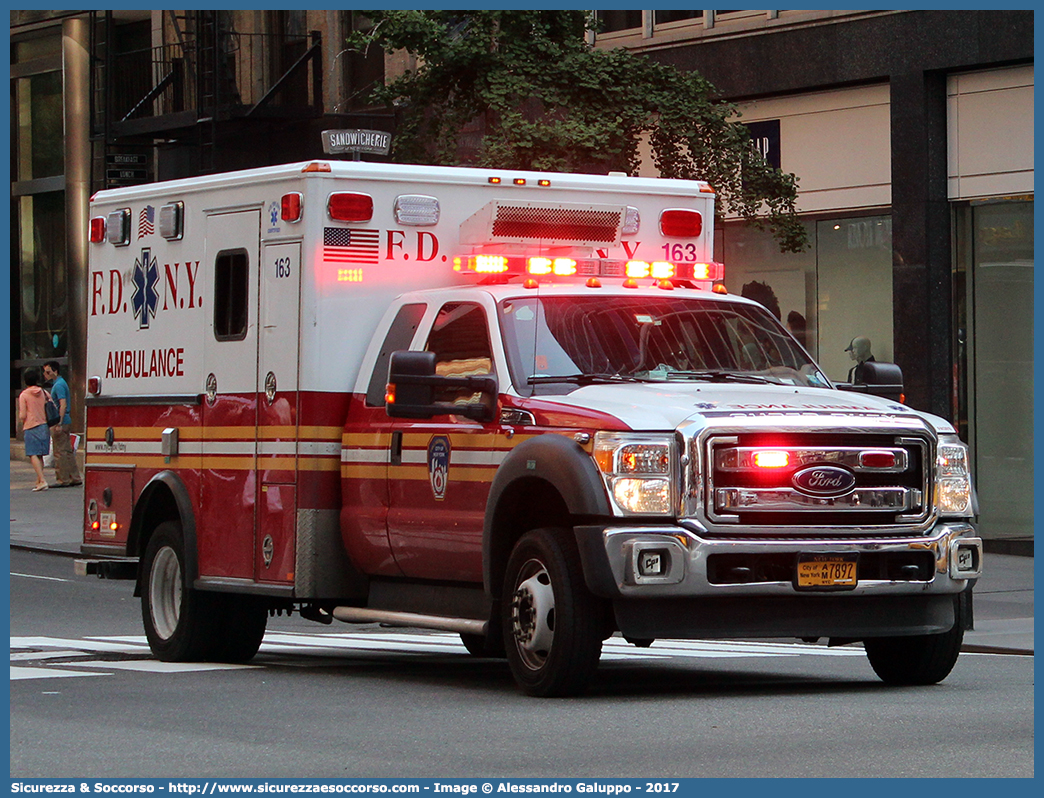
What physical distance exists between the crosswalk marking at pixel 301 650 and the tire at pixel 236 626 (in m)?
0.12

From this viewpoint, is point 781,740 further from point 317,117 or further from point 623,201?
point 317,117

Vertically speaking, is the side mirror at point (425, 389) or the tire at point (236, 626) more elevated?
the side mirror at point (425, 389)

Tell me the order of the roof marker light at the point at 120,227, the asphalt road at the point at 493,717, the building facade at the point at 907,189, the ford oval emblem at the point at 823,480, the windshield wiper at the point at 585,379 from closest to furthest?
1. the asphalt road at the point at 493,717
2. the ford oval emblem at the point at 823,480
3. the windshield wiper at the point at 585,379
4. the roof marker light at the point at 120,227
5. the building facade at the point at 907,189

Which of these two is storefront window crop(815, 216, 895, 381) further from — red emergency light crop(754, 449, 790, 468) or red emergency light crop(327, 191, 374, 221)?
red emergency light crop(754, 449, 790, 468)

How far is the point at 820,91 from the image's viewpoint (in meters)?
23.1

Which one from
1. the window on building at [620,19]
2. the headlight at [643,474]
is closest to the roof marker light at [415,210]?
the headlight at [643,474]

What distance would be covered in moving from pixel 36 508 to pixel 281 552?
17.4 meters

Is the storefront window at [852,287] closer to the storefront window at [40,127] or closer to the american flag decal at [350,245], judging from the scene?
the american flag decal at [350,245]

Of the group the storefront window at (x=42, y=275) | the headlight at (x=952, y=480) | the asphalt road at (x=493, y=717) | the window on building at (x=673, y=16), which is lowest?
the asphalt road at (x=493, y=717)

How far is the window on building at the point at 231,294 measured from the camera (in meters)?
12.4

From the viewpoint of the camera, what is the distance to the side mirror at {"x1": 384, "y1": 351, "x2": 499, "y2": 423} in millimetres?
10438

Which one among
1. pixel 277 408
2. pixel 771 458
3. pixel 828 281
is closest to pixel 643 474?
pixel 771 458

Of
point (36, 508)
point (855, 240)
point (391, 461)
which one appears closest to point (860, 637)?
point (391, 461)

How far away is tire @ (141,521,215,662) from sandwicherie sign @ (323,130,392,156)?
5.24 metres
